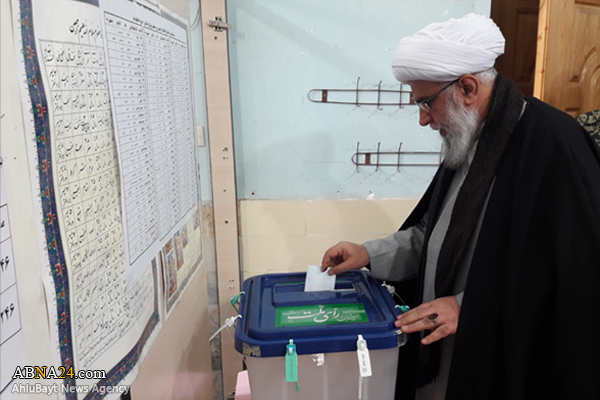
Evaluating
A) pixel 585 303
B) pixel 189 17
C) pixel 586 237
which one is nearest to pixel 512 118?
pixel 586 237

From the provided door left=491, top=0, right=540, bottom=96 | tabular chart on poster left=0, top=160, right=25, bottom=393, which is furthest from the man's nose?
door left=491, top=0, right=540, bottom=96

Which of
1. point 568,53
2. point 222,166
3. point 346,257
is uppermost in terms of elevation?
point 568,53

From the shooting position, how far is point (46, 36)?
642 millimetres

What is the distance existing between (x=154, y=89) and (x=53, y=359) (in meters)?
0.75

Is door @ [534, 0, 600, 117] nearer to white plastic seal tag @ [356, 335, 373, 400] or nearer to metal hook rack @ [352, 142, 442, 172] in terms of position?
metal hook rack @ [352, 142, 442, 172]

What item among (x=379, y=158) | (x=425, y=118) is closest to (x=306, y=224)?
(x=379, y=158)

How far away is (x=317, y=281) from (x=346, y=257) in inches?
5.9

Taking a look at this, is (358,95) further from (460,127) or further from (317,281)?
(317,281)

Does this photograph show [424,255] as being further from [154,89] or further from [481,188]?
[154,89]

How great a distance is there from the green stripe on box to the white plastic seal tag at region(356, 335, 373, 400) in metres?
0.07

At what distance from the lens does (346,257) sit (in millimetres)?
1284

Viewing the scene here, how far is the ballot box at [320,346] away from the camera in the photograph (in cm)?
92

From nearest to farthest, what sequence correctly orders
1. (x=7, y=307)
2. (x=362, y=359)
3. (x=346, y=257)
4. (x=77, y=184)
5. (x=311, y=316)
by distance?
(x=7, y=307) → (x=77, y=184) → (x=362, y=359) → (x=311, y=316) → (x=346, y=257)

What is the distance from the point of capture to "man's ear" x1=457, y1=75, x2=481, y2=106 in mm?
1059
